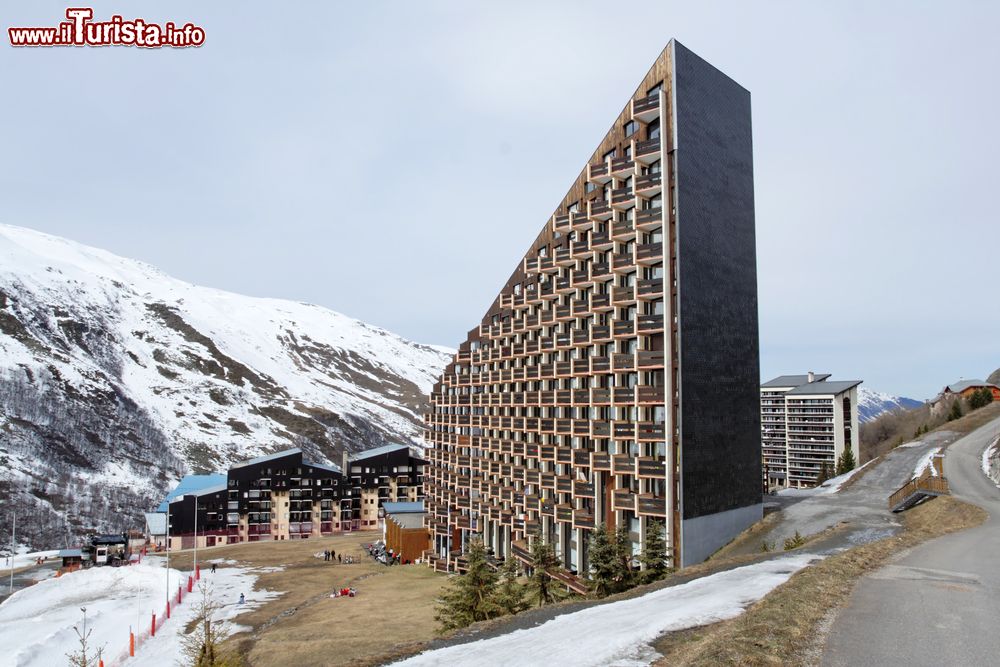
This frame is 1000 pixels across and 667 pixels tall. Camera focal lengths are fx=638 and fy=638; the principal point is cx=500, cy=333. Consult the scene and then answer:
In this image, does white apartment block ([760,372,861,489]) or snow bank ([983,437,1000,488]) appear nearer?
snow bank ([983,437,1000,488])

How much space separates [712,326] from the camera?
165 feet

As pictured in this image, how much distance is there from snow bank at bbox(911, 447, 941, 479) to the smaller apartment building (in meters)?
98.1

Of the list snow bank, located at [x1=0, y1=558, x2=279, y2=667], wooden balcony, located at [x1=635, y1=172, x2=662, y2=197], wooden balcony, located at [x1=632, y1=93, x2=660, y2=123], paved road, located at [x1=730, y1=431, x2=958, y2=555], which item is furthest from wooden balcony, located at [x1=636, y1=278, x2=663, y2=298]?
snow bank, located at [x1=0, y1=558, x2=279, y2=667]

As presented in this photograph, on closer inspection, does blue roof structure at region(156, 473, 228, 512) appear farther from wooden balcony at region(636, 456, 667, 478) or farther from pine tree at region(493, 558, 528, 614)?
pine tree at region(493, 558, 528, 614)

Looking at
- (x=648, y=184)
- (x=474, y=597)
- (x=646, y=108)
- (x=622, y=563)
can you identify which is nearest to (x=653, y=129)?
(x=646, y=108)

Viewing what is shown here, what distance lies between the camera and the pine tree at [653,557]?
128 feet

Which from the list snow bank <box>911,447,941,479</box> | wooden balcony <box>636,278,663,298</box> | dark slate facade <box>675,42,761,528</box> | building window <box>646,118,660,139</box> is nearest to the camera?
dark slate facade <box>675,42,761,528</box>

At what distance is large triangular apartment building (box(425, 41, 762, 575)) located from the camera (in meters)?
47.7

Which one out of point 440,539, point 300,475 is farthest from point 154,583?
point 300,475

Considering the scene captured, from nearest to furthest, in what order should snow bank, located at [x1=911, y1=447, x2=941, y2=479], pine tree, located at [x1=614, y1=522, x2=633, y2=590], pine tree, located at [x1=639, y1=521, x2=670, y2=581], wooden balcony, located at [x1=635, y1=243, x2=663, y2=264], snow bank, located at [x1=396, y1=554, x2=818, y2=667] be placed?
snow bank, located at [x1=396, y1=554, x2=818, y2=667], pine tree, located at [x1=614, y1=522, x2=633, y2=590], pine tree, located at [x1=639, y1=521, x2=670, y2=581], wooden balcony, located at [x1=635, y1=243, x2=663, y2=264], snow bank, located at [x1=911, y1=447, x2=941, y2=479]

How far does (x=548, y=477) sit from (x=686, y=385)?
18775 mm

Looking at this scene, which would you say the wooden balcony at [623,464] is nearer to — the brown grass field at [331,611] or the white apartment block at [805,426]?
the brown grass field at [331,611]

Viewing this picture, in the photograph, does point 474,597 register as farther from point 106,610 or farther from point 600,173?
point 106,610

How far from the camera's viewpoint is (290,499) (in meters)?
127
